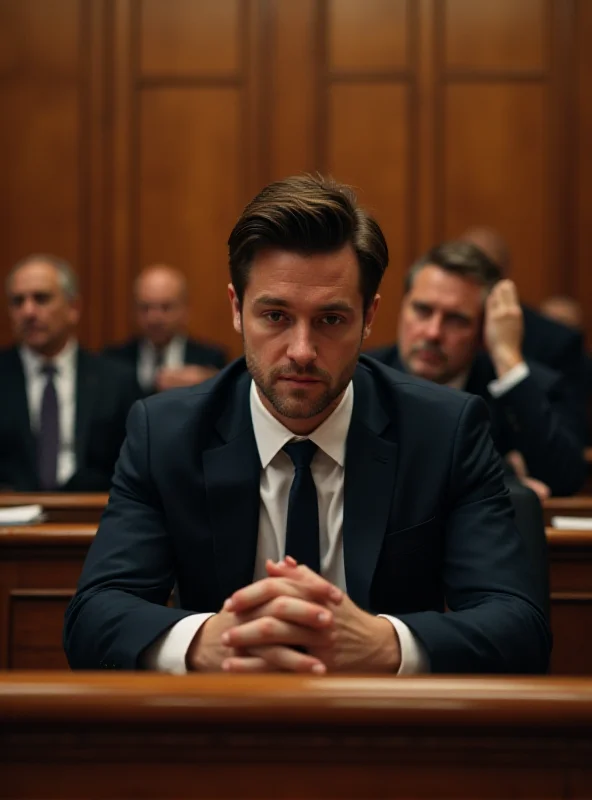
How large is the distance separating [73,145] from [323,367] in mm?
5000

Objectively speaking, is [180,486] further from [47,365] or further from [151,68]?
[151,68]

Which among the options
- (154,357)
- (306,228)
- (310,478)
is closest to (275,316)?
(306,228)

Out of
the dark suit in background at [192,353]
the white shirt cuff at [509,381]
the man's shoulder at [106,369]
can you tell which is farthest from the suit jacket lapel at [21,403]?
the white shirt cuff at [509,381]

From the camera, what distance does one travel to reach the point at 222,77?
624 centimetres

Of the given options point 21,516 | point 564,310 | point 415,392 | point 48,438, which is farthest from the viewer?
point 564,310

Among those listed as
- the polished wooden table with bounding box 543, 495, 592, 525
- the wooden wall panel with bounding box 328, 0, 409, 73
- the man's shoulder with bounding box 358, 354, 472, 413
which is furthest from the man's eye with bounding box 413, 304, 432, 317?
the wooden wall panel with bounding box 328, 0, 409, 73

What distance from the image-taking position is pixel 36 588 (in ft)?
8.07

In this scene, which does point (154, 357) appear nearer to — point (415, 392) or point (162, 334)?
point (162, 334)

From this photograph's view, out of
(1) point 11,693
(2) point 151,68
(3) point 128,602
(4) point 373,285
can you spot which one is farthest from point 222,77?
(1) point 11,693

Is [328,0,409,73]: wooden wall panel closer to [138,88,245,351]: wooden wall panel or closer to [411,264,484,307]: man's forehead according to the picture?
[138,88,245,351]: wooden wall panel

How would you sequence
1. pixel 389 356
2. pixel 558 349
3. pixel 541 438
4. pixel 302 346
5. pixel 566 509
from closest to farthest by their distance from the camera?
1. pixel 302 346
2. pixel 566 509
3. pixel 541 438
4. pixel 389 356
5. pixel 558 349

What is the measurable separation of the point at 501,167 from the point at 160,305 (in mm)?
2235

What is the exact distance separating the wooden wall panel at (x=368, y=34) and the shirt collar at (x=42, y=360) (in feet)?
8.77

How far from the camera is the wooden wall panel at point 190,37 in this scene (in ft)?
20.3
